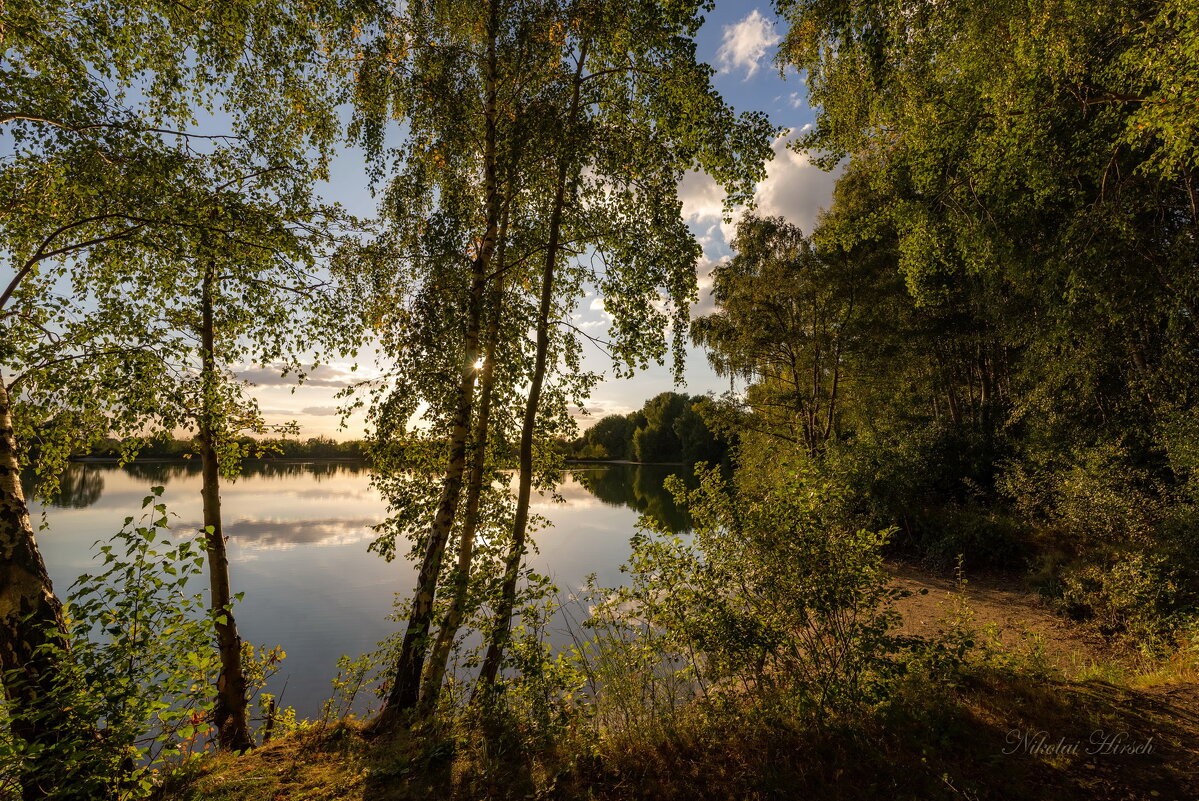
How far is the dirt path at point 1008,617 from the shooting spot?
6.54 metres

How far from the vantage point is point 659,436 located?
3039 inches

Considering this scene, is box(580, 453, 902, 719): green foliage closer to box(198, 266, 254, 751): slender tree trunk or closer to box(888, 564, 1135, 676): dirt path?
box(888, 564, 1135, 676): dirt path

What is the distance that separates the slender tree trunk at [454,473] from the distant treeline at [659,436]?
108 ft

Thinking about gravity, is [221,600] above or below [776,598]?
below

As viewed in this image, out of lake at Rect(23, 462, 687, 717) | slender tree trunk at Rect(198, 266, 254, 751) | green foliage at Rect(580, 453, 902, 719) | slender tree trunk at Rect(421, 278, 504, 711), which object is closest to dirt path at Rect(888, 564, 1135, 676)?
green foliage at Rect(580, 453, 902, 719)

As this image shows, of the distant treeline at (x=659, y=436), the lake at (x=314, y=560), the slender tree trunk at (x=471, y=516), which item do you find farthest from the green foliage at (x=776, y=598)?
the distant treeline at (x=659, y=436)

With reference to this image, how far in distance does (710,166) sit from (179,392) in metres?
5.69

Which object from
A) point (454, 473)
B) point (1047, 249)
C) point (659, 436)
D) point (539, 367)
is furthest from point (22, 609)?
point (659, 436)

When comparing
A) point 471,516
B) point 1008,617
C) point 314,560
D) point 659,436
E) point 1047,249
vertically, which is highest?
point 1047,249

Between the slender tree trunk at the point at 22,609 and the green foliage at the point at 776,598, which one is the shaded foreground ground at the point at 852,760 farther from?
the slender tree trunk at the point at 22,609

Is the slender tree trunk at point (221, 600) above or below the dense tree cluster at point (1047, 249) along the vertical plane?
below

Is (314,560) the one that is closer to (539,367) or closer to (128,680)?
(539,367)

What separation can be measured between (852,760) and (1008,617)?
799cm

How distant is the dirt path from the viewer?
6.54m
